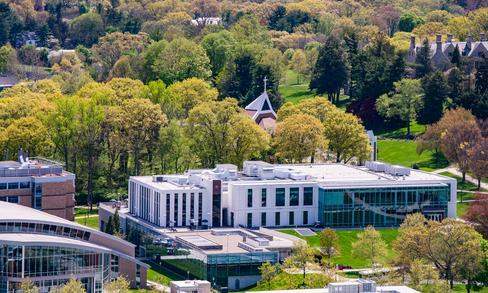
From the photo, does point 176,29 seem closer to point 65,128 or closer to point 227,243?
point 65,128

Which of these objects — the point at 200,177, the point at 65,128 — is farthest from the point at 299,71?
the point at 200,177

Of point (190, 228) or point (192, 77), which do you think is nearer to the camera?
point (190, 228)

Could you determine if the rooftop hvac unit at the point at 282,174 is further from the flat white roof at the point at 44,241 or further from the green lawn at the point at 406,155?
the flat white roof at the point at 44,241

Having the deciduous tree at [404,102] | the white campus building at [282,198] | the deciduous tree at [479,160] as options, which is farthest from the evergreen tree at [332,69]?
the white campus building at [282,198]

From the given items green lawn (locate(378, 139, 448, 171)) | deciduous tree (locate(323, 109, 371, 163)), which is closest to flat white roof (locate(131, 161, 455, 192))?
deciduous tree (locate(323, 109, 371, 163))

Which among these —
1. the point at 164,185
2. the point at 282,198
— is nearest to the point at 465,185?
the point at 282,198

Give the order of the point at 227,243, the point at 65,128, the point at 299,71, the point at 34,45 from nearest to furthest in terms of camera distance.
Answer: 1. the point at 227,243
2. the point at 65,128
3. the point at 299,71
4. the point at 34,45

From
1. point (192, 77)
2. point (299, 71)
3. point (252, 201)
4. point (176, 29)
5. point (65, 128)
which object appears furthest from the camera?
point (176, 29)

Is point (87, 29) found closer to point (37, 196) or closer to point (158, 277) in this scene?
point (37, 196)
